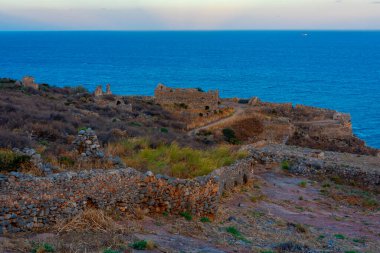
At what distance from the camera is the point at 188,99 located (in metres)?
42.2

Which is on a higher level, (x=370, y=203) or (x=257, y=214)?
(x=370, y=203)

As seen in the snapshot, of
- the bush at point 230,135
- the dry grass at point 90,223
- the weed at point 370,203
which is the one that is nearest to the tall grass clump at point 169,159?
the dry grass at point 90,223

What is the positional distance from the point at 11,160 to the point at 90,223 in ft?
9.25

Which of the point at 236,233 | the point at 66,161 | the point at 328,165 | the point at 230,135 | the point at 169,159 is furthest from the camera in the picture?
the point at 230,135

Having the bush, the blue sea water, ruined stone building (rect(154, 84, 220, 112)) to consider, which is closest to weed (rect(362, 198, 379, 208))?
the bush

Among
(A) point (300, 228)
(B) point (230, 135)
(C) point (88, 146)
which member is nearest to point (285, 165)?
(A) point (300, 228)

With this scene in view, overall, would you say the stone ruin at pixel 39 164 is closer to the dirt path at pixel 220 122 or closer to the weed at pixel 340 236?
the weed at pixel 340 236

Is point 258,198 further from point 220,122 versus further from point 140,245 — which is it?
point 220,122

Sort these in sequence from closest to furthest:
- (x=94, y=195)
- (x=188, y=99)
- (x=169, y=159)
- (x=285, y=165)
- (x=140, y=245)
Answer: (x=140, y=245) < (x=94, y=195) < (x=169, y=159) < (x=285, y=165) < (x=188, y=99)

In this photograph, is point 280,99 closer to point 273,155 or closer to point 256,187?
point 273,155

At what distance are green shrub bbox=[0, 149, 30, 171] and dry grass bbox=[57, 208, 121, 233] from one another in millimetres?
2317

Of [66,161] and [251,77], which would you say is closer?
[66,161]

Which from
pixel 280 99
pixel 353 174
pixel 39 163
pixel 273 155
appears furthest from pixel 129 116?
pixel 280 99

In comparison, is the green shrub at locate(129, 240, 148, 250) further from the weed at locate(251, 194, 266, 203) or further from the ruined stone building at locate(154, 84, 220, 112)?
the ruined stone building at locate(154, 84, 220, 112)
